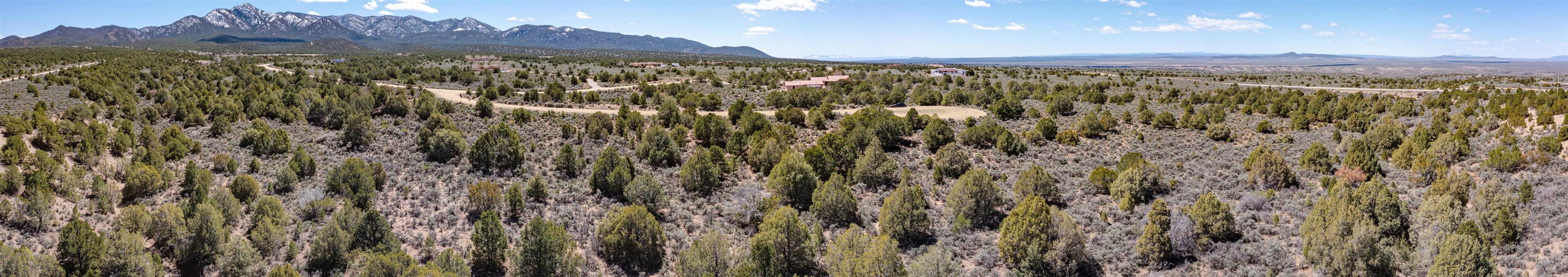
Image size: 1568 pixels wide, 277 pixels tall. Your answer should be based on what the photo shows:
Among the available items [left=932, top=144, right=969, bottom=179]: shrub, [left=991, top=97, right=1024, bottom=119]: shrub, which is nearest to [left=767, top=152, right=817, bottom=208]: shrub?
[left=932, top=144, right=969, bottom=179]: shrub

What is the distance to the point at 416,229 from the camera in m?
18.9

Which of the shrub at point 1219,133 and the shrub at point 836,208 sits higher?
the shrub at point 1219,133

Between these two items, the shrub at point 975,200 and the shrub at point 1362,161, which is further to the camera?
the shrub at point 1362,161

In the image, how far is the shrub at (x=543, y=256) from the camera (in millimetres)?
15008

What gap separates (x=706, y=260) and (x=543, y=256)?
11.9 ft

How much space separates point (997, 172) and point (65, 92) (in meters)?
49.3

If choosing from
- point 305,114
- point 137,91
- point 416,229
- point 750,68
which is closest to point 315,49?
point 750,68

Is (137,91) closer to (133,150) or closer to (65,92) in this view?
(65,92)

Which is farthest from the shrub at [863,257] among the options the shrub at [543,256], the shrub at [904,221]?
the shrub at [543,256]

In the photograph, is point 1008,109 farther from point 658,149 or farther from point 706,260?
point 706,260

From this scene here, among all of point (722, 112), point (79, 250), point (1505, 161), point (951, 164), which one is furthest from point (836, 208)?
point (722, 112)

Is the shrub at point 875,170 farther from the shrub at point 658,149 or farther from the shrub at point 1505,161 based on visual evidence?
the shrub at point 1505,161

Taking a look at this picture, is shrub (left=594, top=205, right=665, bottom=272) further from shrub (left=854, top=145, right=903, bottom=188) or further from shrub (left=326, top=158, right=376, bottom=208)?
shrub (left=854, top=145, right=903, bottom=188)

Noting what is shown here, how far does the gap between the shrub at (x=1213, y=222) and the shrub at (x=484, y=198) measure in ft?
62.3
